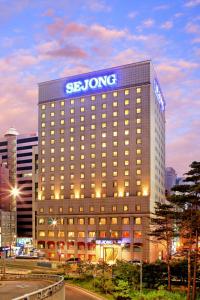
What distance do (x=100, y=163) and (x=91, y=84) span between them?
26649 millimetres

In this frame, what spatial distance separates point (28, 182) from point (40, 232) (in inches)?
2086

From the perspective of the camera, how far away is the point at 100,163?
14262 cm

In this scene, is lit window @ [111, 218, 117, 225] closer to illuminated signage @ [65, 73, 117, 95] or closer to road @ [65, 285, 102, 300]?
illuminated signage @ [65, 73, 117, 95]

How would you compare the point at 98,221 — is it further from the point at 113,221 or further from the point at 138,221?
the point at 138,221

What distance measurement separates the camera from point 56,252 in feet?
468

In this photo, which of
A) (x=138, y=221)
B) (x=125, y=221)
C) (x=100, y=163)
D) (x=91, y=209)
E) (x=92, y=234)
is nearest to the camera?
(x=138, y=221)

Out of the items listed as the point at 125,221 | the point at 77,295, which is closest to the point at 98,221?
the point at 125,221

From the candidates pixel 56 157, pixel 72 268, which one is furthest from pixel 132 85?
pixel 72 268

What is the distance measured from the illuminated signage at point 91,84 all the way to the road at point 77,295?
8651cm

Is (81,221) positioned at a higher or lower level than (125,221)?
lower

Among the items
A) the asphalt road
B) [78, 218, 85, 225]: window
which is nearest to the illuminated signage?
[78, 218, 85, 225]: window

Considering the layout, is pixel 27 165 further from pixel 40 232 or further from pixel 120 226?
pixel 120 226

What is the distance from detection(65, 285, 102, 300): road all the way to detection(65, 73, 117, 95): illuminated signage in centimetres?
8651

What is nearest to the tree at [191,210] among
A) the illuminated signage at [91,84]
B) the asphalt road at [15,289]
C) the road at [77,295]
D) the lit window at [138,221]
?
the road at [77,295]
